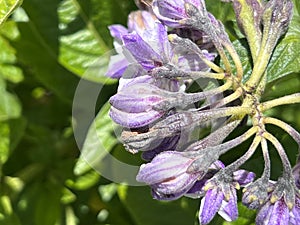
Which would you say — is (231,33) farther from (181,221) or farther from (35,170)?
(35,170)

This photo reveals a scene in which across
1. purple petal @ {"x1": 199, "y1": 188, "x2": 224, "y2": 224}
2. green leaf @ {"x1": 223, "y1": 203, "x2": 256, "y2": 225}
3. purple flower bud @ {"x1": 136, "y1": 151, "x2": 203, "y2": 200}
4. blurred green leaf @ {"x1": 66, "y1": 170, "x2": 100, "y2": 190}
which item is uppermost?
purple flower bud @ {"x1": 136, "y1": 151, "x2": 203, "y2": 200}

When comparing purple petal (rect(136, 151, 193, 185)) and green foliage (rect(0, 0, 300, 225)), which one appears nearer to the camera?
purple petal (rect(136, 151, 193, 185))

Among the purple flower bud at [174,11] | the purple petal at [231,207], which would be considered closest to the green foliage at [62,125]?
the purple flower bud at [174,11]

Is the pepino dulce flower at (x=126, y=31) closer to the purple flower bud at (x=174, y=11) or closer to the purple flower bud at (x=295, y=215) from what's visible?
the purple flower bud at (x=174, y=11)

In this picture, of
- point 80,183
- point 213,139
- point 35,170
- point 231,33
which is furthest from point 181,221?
point 213,139

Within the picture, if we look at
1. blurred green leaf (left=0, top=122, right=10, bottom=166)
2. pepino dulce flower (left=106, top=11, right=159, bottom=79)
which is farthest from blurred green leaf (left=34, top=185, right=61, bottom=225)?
pepino dulce flower (left=106, top=11, right=159, bottom=79)

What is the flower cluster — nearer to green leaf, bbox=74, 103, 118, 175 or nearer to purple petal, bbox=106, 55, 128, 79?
purple petal, bbox=106, 55, 128, 79

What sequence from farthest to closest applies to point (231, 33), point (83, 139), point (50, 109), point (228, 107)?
point (50, 109) < point (83, 139) < point (231, 33) < point (228, 107)

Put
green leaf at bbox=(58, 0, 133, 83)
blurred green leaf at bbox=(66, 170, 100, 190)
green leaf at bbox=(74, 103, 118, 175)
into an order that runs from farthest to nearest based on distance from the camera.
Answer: blurred green leaf at bbox=(66, 170, 100, 190) → green leaf at bbox=(58, 0, 133, 83) → green leaf at bbox=(74, 103, 118, 175)
